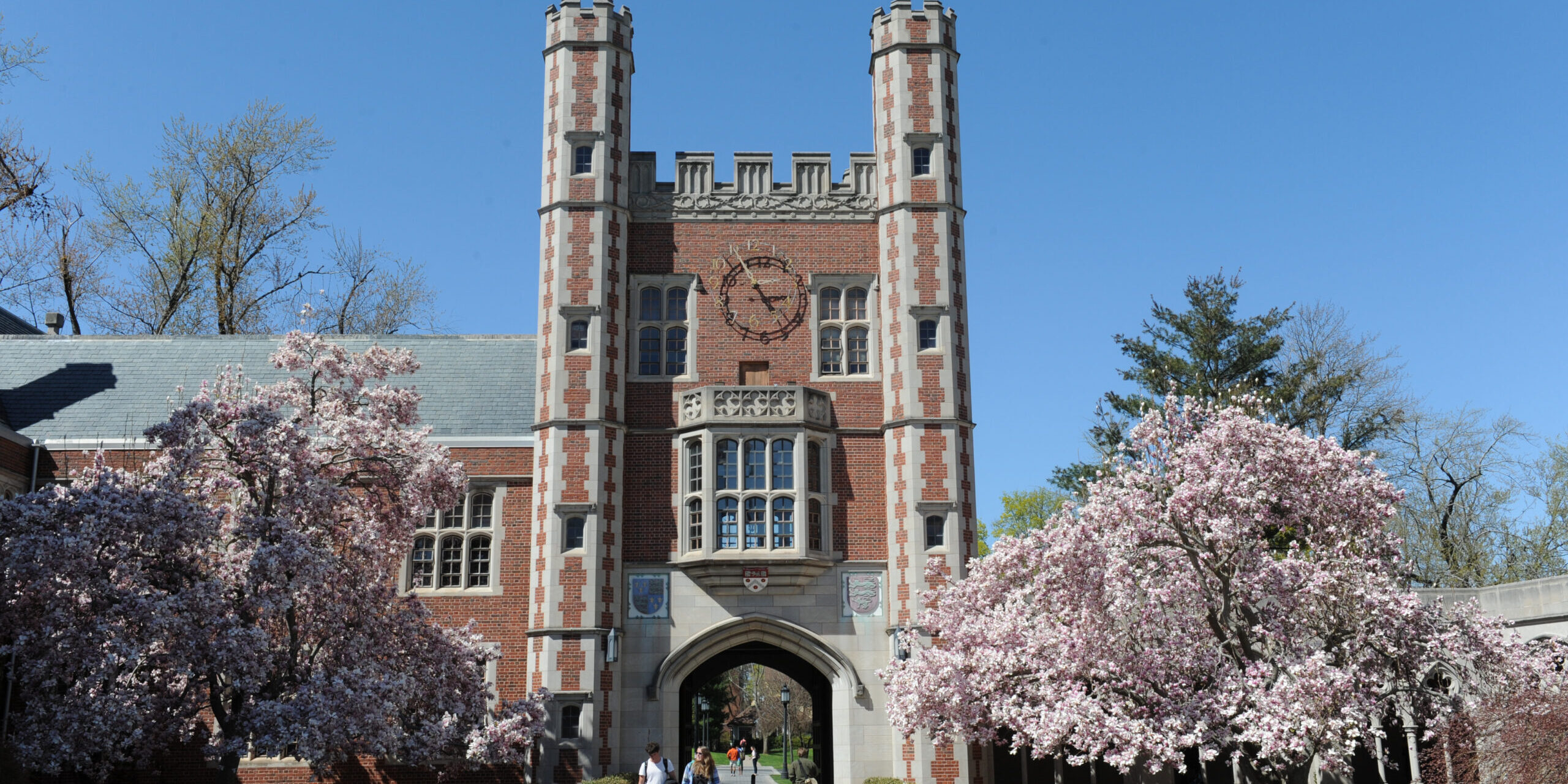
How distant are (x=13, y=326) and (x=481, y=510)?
46.9 feet

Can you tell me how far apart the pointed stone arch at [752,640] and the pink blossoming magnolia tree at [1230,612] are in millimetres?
5646

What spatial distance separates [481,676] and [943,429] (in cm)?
950

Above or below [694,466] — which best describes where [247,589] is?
below

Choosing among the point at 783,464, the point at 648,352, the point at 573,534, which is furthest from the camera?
the point at 648,352

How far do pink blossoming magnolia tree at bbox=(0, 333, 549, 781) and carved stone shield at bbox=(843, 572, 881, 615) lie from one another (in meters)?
7.40

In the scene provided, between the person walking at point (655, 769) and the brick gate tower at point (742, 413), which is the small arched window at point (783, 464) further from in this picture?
the person walking at point (655, 769)

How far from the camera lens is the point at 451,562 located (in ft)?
85.2

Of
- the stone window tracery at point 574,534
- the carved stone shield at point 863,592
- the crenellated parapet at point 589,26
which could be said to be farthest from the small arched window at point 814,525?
the crenellated parapet at point 589,26

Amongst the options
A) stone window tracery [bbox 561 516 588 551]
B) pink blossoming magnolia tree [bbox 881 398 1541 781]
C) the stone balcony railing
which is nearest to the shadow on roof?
stone window tracery [bbox 561 516 588 551]

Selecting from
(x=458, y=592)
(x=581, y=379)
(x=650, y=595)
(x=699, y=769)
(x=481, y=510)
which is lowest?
(x=699, y=769)

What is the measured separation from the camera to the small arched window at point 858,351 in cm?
2667

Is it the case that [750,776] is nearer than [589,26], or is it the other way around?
[589,26]

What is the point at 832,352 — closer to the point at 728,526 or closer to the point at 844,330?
the point at 844,330

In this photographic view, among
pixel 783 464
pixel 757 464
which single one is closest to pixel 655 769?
pixel 757 464
